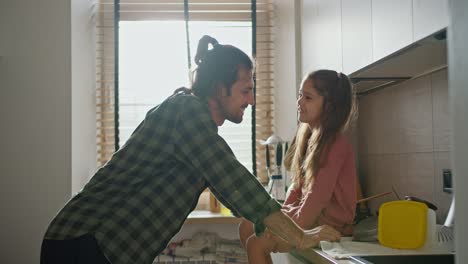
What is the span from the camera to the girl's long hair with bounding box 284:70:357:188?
1.84 meters

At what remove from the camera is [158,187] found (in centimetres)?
140

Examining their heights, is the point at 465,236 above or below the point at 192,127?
below

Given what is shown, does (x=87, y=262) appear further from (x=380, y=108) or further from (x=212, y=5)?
(x=212, y=5)

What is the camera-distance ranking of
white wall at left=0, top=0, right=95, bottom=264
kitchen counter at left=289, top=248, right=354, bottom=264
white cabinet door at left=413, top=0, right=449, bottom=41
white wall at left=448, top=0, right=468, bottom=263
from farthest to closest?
1. white wall at left=0, top=0, right=95, bottom=264
2. kitchen counter at left=289, top=248, right=354, bottom=264
3. white cabinet door at left=413, top=0, right=449, bottom=41
4. white wall at left=448, top=0, right=468, bottom=263

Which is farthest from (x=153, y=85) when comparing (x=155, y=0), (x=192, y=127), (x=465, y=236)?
(x=465, y=236)

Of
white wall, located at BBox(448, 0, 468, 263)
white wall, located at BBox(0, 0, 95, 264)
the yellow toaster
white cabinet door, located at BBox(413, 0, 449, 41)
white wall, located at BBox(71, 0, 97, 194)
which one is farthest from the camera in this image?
white wall, located at BBox(71, 0, 97, 194)

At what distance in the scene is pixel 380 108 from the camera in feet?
7.73

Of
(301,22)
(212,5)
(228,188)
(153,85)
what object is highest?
(212,5)

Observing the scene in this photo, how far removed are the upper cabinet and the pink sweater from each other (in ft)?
0.95

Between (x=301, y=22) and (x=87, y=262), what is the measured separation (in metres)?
1.78

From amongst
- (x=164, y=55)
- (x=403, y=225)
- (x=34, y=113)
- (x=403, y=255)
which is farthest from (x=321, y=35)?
(x=34, y=113)

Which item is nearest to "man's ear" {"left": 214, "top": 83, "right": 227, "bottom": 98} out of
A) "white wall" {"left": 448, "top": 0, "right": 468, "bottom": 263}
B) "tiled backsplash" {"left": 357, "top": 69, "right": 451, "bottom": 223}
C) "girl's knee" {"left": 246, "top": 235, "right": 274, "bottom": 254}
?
"girl's knee" {"left": 246, "top": 235, "right": 274, "bottom": 254}

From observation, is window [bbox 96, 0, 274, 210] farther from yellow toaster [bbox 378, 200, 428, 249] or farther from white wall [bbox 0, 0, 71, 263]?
yellow toaster [bbox 378, 200, 428, 249]

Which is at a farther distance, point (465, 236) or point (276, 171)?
point (276, 171)
